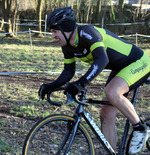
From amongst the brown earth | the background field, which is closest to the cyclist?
the brown earth

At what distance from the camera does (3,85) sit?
7.42 meters

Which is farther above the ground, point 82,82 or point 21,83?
point 82,82

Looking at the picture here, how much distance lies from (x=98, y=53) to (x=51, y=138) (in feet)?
6.36

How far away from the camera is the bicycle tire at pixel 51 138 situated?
9.33ft

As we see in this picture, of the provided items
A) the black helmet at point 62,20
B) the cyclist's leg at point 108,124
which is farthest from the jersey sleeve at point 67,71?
the cyclist's leg at point 108,124

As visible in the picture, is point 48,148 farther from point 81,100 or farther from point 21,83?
point 21,83

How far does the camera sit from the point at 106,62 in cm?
295

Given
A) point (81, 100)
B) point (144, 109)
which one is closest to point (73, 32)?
point (81, 100)

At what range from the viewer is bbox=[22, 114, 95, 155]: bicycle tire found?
9.33 ft

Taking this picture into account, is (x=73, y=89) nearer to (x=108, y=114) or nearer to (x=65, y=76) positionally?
(x=65, y=76)

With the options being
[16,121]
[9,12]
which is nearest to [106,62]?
[16,121]

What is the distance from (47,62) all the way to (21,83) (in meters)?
4.37

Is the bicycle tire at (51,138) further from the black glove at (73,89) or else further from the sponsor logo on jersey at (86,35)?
the sponsor logo on jersey at (86,35)

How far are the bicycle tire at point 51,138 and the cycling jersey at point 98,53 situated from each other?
1.62 feet
